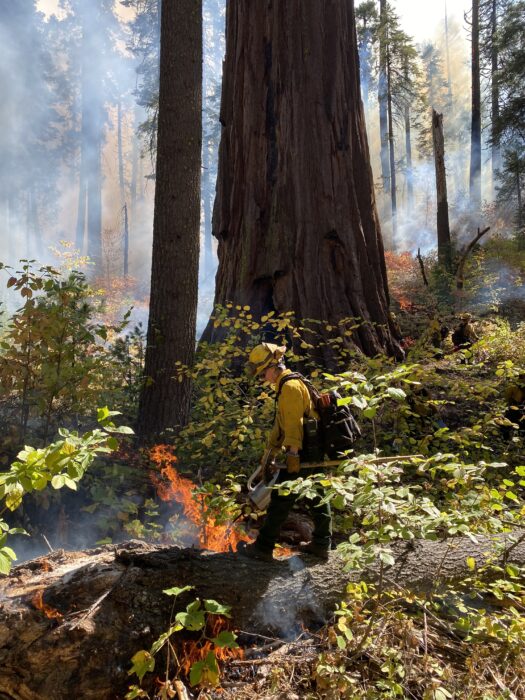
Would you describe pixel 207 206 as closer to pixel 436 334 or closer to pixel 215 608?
pixel 436 334

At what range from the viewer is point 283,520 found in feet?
10.9

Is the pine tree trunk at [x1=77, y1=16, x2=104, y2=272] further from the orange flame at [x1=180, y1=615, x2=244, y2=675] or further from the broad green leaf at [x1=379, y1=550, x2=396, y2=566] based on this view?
the broad green leaf at [x1=379, y1=550, x2=396, y2=566]

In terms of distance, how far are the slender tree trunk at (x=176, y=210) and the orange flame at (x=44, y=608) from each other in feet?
11.4

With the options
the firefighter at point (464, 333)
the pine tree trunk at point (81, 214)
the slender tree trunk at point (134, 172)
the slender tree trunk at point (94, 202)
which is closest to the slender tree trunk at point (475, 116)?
the firefighter at point (464, 333)

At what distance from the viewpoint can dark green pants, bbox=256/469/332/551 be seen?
10.5ft

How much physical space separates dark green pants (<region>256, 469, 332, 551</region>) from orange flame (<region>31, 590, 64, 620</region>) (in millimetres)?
1297

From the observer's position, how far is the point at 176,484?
178 inches

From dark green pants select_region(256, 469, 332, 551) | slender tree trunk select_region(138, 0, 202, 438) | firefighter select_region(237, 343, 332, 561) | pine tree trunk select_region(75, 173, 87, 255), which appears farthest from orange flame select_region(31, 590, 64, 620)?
pine tree trunk select_region(75, 173, 87, 255)

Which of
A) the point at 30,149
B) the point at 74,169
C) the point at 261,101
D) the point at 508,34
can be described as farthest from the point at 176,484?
the point at 74,169

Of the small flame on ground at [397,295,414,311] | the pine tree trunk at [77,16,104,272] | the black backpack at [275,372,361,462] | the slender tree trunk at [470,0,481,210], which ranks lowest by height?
the black backpack at [275,372,361,462]

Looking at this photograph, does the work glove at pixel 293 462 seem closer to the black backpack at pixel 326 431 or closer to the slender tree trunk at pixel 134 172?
the black backpack at pixel 326 431

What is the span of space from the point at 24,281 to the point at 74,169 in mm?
53905

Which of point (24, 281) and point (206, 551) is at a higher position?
point (24, 281)

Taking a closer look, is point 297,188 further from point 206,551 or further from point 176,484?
point 206,551
